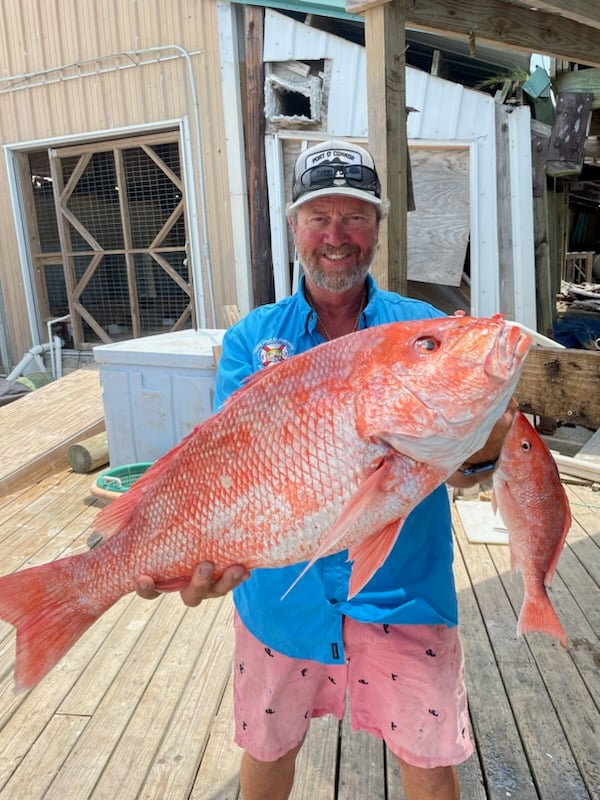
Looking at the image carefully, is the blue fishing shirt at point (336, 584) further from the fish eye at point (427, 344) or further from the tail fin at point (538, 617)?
the fish eye at point (427, 344)

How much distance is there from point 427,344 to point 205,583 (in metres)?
0.71

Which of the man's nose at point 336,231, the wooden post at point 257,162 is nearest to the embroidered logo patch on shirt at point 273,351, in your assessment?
the man's nose at point 336,231

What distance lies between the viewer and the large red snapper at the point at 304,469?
3.60 ft

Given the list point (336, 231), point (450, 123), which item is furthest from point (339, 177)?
point (450, 123)

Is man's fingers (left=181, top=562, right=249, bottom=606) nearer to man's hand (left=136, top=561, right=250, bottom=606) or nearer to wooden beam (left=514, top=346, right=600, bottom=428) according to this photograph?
man's hand (left=136, top=561, right=250, bottom=606)

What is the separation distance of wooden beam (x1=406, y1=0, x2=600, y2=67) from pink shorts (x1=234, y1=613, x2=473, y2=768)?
257 centimetres

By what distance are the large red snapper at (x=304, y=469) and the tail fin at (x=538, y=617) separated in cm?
75

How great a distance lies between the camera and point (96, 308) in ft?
27.8

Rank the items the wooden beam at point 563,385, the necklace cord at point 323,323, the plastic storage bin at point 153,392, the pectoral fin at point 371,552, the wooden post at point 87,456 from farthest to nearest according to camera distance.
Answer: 1. the wooden post at point 87,456
2. the plastic storage bin at point 153,392
3. the wooden beam at point 563,385
4. the necklace cord at point 323,323
5. the pectoral fin at point 371,552

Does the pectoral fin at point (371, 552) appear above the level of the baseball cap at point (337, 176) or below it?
below

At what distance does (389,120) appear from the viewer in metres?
2.67

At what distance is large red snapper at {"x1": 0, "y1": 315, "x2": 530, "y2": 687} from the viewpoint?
3.60 ft

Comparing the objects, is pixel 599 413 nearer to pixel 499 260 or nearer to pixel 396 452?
pixel 396 452

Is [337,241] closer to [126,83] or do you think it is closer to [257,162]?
[257,162]
